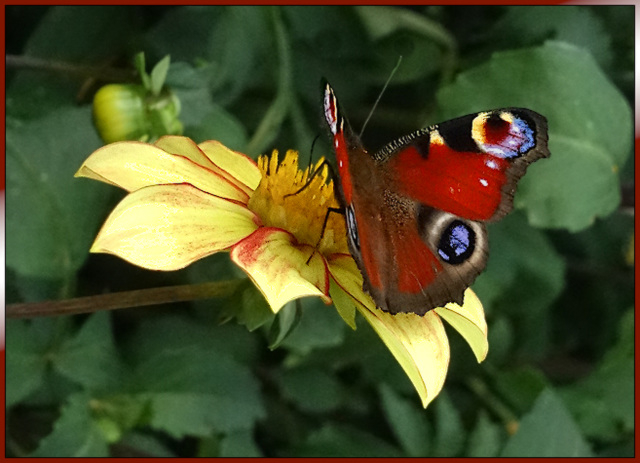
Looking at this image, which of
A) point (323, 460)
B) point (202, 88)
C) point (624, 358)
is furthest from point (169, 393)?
point (624, 358)

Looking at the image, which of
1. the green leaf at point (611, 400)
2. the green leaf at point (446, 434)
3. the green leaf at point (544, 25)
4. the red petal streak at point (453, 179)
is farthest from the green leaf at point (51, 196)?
the green leaf at point (611, 400)

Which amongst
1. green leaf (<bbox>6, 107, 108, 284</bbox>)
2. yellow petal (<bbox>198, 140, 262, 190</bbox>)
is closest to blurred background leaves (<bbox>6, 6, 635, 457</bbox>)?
green leaf (<bbox>6, 107, 108, 284</bbox>)

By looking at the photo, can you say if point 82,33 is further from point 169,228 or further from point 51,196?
Answer: point 169,228

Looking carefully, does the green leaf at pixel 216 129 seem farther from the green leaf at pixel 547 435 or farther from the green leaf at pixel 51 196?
the green leaf at pixel 547 435

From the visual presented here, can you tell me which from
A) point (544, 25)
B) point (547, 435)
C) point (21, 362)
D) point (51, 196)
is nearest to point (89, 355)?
point (21, 362)

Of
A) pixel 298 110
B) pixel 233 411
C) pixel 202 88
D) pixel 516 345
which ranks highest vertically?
pixel 202 88

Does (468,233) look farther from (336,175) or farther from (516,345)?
(516,345)
